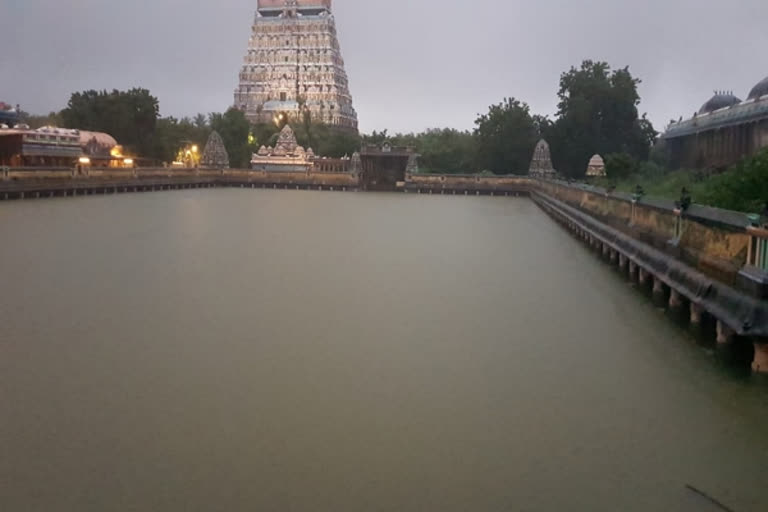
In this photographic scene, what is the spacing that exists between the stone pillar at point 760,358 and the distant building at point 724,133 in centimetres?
1621

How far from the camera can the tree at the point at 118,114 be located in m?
52.2

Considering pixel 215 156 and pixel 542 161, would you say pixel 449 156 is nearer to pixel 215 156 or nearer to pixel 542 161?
pixel 542 161

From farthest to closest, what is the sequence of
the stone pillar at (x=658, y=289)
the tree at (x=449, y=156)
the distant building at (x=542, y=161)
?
the tree at (x=449, y=156), the distant building at (x=542, y=161), the stone pillar at (x=658, y=289)

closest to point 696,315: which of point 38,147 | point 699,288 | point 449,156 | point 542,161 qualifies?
point 699,288

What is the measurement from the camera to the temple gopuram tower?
81.5m

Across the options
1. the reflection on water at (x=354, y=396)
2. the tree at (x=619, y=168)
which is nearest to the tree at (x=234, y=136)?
the tree at (x=619, y=168)

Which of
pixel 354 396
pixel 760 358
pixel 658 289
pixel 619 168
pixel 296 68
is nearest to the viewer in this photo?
pixel 354 396

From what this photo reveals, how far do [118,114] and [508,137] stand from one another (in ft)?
84.5

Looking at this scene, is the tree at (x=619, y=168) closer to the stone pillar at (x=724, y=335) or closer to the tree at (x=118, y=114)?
the stone pillar at (x=724, y=335)

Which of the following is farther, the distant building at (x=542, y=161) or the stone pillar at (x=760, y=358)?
the distant building at (x=542, y=161)

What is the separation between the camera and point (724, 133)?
100 ft

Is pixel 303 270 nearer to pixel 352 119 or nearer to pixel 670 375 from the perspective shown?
pixel 670 375

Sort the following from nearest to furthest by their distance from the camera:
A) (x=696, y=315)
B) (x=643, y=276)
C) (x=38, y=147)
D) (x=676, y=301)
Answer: (x=696, y=315) < (x=676, y=301) < (x=643, y=276) < (x=38, y=147)

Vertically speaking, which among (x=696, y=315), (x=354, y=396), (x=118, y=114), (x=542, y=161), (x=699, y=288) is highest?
(x=118, y=114)
